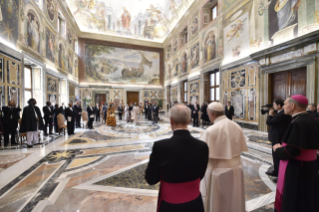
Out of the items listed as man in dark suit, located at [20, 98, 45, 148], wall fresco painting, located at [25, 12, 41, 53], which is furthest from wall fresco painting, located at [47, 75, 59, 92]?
man in dark suit, located at [20, 98, 45, 148]

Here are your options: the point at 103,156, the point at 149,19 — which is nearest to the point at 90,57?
the point at 149,19

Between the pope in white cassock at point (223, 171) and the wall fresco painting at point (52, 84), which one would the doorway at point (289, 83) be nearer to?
the pope in white cassock at point (223, 171)

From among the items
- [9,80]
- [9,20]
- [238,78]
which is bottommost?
[9,80]

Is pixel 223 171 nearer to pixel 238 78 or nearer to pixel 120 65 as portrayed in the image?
pixel 238 78

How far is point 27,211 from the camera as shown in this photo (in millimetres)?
2238

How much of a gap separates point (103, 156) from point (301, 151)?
177 inches

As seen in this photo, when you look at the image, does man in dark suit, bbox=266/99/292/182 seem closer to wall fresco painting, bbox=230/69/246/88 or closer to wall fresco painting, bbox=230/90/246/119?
wall fresco painting, bbox=230/90/246/119

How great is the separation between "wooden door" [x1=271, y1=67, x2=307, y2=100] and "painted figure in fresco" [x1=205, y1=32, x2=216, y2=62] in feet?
16.8

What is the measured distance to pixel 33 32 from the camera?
844cm

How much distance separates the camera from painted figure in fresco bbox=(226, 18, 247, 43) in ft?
30.1

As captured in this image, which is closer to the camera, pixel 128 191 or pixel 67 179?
pixel 128 191

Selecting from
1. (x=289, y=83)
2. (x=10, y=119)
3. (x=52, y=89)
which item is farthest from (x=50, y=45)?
(x=289, y=83)

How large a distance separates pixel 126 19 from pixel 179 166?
20.9 m

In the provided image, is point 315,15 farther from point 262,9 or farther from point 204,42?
point 204,42
